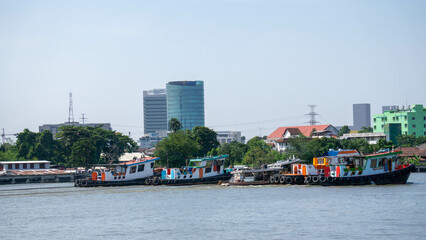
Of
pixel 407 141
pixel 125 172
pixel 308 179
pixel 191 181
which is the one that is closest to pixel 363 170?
pixel 308 179

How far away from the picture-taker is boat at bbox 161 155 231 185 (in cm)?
8212

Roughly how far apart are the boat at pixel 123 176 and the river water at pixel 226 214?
14.0 meters

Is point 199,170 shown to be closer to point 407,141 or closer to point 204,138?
point 204,138

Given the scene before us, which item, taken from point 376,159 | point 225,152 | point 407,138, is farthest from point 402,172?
point 407,138

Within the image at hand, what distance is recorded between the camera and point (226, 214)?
158ft

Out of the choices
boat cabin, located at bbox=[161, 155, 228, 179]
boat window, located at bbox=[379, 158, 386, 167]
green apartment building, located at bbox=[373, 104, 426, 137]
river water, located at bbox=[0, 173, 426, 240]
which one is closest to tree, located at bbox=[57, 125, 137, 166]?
boat cabin, located at bbox=[161, 155, 228, 179]

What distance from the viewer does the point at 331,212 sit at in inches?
1866

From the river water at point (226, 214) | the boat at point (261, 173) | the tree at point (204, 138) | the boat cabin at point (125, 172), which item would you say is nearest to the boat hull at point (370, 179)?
the river water at point (226, 214)

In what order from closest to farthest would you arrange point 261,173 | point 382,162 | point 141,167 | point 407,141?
point 382,162 < point 261,173 < point 141,167 < point 407,141

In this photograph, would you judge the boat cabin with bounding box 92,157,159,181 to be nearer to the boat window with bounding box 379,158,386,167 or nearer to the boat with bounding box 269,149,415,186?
the boat with bounding box 269,149,415,186

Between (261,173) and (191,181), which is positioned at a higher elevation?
(261,173)

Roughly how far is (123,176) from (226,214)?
38.3 metres

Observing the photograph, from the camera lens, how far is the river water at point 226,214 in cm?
3978

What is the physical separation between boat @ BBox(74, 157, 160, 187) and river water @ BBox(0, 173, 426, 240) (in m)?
14.0
